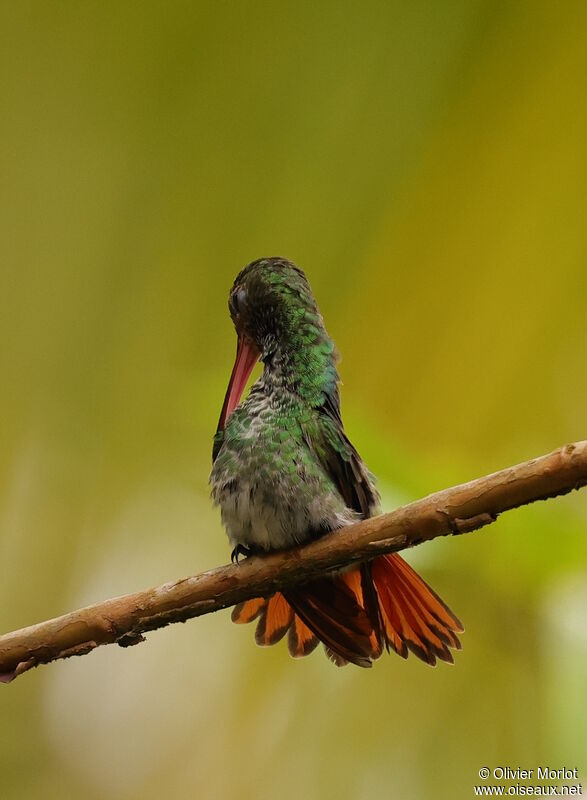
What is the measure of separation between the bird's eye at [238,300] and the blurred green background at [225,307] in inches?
11.0

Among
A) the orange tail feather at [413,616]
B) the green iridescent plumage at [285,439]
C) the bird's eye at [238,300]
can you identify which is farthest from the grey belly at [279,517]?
the bird's eye at [238,300]

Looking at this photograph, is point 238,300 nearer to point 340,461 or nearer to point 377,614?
point 340,461

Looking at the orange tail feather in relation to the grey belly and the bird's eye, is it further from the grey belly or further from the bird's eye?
the bird's eye

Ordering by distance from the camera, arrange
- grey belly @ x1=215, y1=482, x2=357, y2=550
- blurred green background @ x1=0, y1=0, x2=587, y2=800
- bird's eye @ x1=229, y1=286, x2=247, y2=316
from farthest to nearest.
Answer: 1. blurred green background @ x1=0, y1=0, x2=587, y2=800
2. bird's eye @ x1=229, y1=286, x2=247, y2=316
3. grey belly @ x1=215, y1=482, x2=357, y2=550

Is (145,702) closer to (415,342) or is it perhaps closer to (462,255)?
(415,342)

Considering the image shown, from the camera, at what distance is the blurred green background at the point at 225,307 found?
5.98 feet

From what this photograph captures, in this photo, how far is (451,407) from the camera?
1852 millimetres

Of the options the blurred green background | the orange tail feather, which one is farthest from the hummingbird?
the blurred green background

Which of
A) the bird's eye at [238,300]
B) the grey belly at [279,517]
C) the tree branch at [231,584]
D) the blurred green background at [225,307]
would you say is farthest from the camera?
the blurred green background at [225,307]

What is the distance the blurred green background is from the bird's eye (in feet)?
0.91

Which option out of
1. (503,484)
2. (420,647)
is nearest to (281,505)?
(420,647)

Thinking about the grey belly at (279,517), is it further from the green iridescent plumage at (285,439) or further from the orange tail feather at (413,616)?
the orange tail feather at (413,616)

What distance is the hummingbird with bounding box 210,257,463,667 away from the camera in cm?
130

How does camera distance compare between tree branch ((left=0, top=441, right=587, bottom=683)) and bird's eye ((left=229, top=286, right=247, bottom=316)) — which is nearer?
tree branch ((left=0, top=441, right=587, bottom=683))
